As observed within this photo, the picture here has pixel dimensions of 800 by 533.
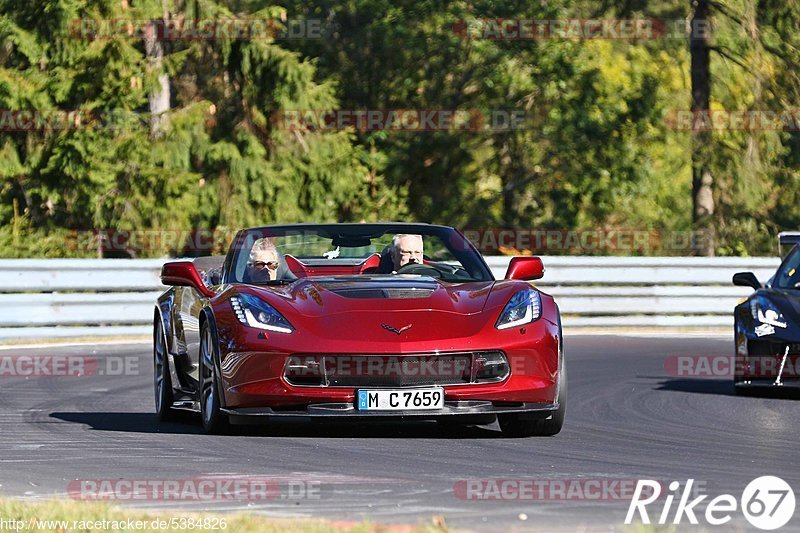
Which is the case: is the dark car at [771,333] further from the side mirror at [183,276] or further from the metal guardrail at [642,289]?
the metal guardrail at [642,289]

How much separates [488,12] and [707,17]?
14.4 feet

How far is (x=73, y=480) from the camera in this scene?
25.7ft

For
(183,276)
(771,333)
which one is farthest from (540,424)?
(771,333)

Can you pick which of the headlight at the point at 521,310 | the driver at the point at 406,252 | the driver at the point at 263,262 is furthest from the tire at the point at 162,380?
the headlight at the point at 521,310

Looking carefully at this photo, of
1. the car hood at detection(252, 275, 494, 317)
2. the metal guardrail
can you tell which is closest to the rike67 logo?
the car hood at detection(252, 275, 494, 317)

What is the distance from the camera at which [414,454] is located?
879cm

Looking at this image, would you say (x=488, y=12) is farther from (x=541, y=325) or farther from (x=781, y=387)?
(x=541, y=325)

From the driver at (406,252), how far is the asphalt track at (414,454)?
1.05 meters

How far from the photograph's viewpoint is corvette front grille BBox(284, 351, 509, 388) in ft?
30.1

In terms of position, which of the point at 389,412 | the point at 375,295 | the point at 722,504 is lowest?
the point at 722,504

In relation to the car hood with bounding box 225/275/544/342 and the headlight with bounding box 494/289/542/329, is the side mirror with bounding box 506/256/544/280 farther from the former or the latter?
the headlight with bounding box 494/289/542/329

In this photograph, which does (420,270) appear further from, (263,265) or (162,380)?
(162,380)

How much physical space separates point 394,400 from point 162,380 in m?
2.62

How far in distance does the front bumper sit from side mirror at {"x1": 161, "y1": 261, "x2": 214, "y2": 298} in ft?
3.61
